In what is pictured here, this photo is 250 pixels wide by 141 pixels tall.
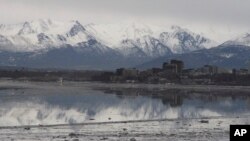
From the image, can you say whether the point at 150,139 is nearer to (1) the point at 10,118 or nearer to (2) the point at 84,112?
(1) the point at 10,118

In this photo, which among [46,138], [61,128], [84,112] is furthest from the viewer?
[84,112]

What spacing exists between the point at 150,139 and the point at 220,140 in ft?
16.7

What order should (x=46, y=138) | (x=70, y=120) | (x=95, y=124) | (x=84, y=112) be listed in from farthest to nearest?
(x=84, y=112), (x=70, y=120), (x=95, y=124), (x=46, y=138)

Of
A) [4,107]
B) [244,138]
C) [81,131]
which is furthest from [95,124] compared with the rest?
[244,138]

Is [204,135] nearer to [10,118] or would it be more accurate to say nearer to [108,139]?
[108,139]

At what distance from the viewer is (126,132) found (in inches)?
1822

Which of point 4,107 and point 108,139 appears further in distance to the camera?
point 4,107

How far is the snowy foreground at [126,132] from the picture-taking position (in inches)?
1650

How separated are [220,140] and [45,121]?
66.8 ft

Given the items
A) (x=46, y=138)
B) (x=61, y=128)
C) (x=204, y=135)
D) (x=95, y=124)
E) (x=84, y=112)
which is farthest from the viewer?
(x=84, y=112)

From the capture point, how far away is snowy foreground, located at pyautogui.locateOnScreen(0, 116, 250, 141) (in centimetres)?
4191

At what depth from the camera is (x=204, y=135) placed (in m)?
45.2

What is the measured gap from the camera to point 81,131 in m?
47.0

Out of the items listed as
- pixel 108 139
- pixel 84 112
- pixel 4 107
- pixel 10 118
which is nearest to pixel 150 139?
pixel 108 139
